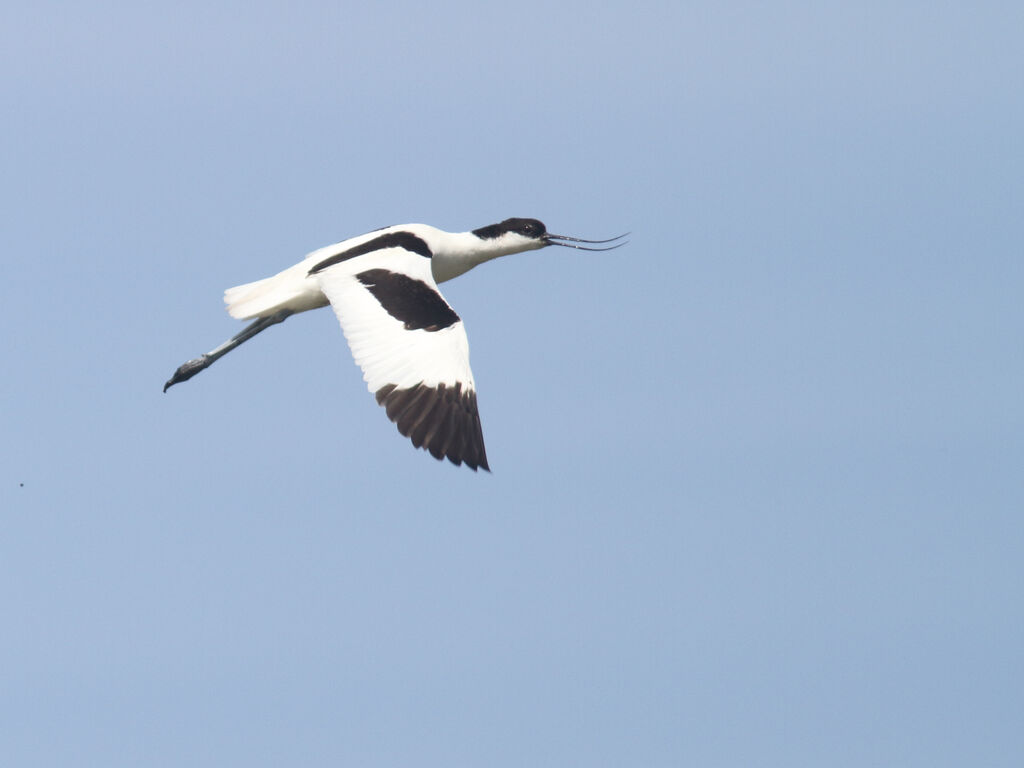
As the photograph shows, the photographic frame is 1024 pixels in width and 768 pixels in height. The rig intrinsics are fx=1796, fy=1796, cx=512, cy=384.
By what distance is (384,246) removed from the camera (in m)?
19.1

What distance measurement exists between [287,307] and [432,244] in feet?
6.30

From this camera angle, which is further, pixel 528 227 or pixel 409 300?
pixel 528 227

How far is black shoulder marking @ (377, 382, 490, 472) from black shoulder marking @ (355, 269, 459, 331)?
3.18 ft

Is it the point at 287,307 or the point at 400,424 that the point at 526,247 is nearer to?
the point at 287,307

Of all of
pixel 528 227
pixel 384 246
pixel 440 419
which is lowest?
pixel 440 419

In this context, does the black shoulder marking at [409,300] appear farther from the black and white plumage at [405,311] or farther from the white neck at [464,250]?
the white neck at [464,250]

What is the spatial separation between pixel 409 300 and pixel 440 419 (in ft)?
6.70

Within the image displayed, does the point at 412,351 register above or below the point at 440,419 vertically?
above

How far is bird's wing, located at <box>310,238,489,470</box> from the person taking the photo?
15.8 meters

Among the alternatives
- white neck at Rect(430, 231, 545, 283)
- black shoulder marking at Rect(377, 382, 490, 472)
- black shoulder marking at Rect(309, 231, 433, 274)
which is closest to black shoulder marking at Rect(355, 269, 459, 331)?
black shoulder marking at Rect(309, 231, 433, 274)

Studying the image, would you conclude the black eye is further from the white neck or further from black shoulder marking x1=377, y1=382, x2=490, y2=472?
black shoulder marking x1=377, y1=382, x2=490, y2=472

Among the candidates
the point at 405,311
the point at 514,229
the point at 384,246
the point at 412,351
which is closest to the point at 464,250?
the point at 514,229

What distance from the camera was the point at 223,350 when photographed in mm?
20422

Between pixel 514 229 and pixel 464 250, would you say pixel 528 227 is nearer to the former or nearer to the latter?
pixel 514 229
